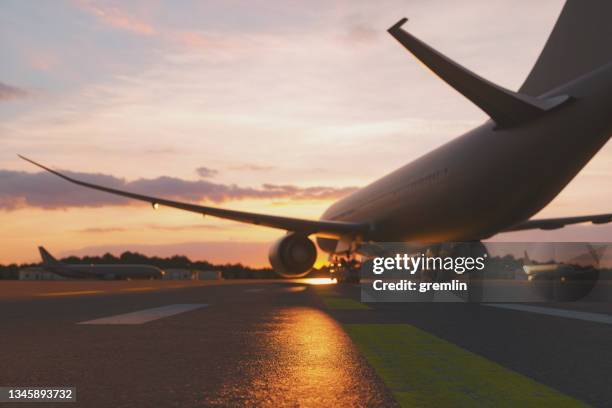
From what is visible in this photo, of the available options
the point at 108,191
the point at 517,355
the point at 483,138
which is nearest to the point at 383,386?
the point at 517,355

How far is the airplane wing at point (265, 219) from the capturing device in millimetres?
24922

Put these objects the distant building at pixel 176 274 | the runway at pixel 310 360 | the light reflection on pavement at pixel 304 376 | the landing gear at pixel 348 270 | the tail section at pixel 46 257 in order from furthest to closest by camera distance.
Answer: the distant building at pixel 176 274
the tail section at pixel 46 257
the landing gear at pixel 348 270
the runway at pixel 310 360
the light reflection on pavement at pixel 304 376

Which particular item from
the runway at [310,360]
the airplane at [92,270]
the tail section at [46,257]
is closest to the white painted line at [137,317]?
the runway at [310,360]

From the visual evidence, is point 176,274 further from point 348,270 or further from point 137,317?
point 137,317

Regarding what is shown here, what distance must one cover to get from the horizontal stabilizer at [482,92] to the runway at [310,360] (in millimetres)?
4849

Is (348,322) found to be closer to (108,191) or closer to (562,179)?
(562,179)

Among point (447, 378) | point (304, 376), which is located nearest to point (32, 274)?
point (304, 376)

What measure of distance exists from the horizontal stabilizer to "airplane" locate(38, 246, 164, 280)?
237 feet

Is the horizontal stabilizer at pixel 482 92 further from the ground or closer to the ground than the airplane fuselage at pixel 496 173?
further from the ground

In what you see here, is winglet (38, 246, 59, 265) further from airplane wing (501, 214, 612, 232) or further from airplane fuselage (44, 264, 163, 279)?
airplane wing (501, 214, 612, 232)

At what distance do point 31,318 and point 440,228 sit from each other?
1385cm

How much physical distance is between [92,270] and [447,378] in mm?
83171

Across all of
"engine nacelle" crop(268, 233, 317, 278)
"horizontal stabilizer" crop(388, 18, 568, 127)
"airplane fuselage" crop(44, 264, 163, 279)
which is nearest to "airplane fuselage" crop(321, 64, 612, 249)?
"horizontal stabilizer" crop(388, 18, 568, 127)

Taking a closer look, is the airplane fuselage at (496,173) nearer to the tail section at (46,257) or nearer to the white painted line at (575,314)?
the white painted line at (575,314)
